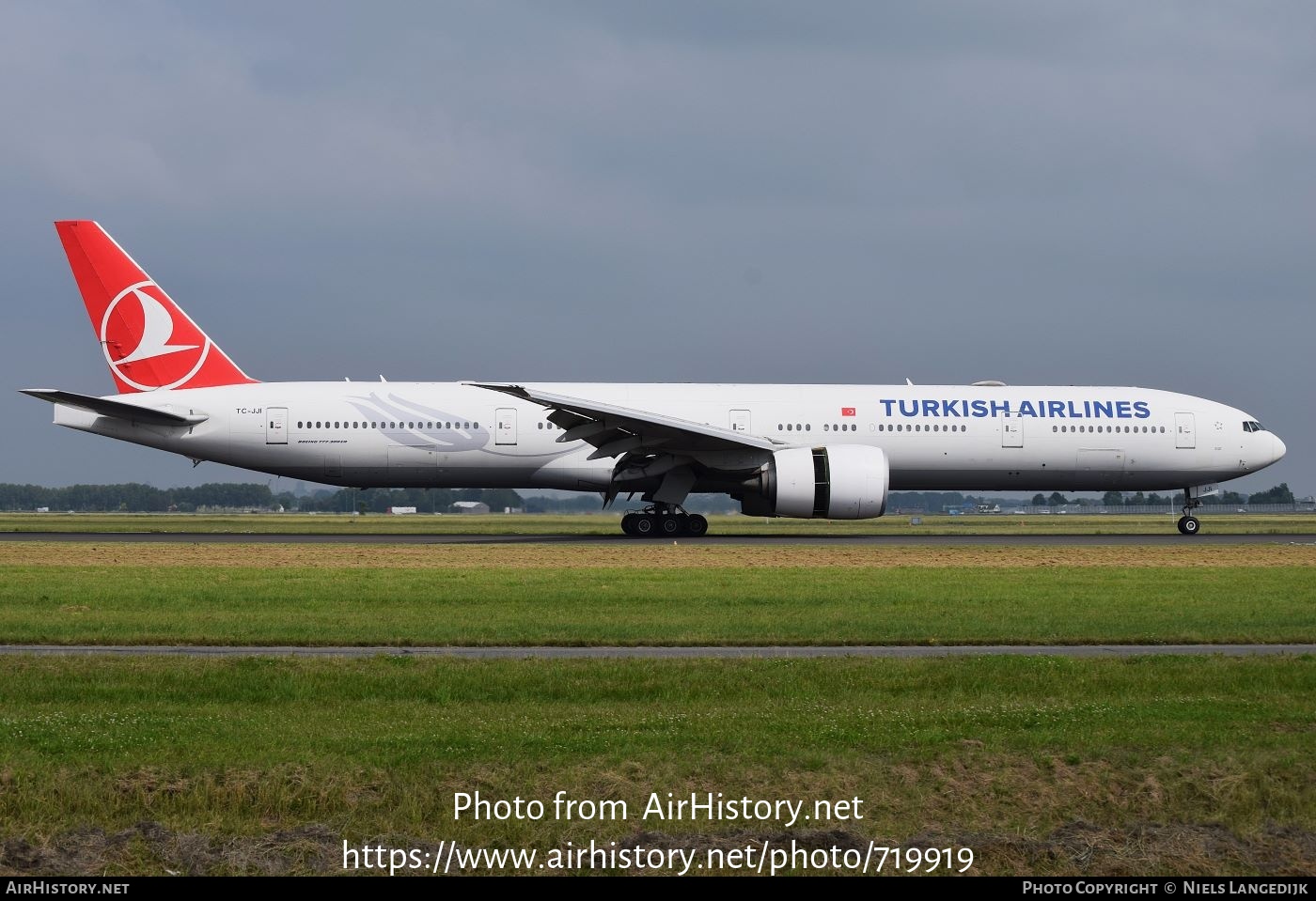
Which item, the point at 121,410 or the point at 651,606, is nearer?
the point at 651,606

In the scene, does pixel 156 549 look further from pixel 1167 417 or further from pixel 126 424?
pixel 1167 417

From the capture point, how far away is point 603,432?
96.8 ft

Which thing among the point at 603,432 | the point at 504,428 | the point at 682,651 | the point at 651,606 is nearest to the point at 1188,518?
the point at 603,432

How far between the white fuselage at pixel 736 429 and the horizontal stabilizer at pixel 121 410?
26 centimetres

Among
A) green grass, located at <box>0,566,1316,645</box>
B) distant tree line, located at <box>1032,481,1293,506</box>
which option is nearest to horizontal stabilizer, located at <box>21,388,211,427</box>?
green grass, located at <box>0,566,1316,645</box>

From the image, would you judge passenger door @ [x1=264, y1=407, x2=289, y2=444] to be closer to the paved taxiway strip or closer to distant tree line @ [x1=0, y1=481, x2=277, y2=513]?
the paved taxiway strip

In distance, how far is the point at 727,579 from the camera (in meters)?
19.4

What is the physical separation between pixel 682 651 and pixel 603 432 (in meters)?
17.2

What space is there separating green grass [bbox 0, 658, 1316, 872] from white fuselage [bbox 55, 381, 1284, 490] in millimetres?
19652

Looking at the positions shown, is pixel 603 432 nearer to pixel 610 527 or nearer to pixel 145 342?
pixel 610 527

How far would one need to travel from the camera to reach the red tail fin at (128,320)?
107 ft

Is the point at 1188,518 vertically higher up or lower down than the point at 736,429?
lower down

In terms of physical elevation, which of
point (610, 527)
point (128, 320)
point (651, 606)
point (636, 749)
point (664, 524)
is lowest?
point (636, 749)

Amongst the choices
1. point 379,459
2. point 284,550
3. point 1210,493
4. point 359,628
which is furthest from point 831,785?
point 1210,493
